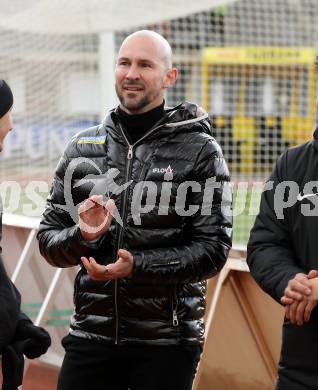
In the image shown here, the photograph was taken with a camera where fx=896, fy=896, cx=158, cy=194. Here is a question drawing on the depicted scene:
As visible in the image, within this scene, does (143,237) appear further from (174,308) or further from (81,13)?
(81,13)

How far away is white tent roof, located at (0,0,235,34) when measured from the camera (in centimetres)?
1195

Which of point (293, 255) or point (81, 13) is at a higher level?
point (81, 13)

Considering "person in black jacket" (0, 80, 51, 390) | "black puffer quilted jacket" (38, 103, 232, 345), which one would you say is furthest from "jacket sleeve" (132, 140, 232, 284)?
"person in black jacket" (0, 80, 51, 390)

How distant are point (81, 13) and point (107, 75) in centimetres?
102

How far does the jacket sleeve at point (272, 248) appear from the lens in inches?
131

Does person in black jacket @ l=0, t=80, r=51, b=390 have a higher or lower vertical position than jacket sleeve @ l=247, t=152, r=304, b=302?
lower

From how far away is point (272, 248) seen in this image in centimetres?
345

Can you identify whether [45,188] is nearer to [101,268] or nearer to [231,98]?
[101,268]

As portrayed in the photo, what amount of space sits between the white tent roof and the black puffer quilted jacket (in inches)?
317

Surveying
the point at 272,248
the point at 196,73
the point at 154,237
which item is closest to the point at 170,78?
the point at 154,237

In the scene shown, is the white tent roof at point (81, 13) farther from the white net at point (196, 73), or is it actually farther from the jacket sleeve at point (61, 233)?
the jacket sleeve at point (61, 233)

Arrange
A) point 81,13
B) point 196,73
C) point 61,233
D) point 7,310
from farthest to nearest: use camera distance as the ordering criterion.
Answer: point 196,73
point 81,13
point 61,233
point 7,310

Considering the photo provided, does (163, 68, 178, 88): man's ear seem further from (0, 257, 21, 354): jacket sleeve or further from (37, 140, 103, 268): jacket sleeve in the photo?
(0, 257, 21, 354): jacket sleeve

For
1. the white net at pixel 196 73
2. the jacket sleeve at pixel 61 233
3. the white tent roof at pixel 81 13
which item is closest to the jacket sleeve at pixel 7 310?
the jacket sleeve at pixel 61 233
